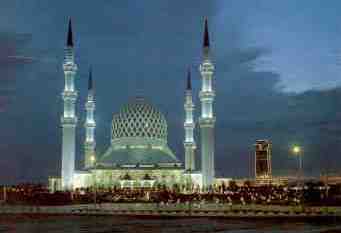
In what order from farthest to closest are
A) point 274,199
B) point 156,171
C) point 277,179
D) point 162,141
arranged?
point 277,179 → point 162,141 → point 156,171 → point 274,199

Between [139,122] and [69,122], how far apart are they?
33.7 feet

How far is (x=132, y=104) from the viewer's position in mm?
64562

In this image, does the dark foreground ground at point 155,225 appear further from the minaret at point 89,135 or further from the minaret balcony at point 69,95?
the minaret at point 89,135

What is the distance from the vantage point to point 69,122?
180ft

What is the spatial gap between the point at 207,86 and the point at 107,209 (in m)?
22.8

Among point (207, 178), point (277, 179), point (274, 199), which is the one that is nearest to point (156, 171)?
point (207, 178)

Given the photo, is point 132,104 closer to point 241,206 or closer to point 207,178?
point 207,178

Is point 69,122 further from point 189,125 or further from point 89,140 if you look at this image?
point 189,125

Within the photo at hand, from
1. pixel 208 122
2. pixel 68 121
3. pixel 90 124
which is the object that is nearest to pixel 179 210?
pixel 208 122

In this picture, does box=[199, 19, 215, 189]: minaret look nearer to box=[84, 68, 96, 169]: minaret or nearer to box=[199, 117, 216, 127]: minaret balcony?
box=[199, 117, 216, 127]: minaret balcony

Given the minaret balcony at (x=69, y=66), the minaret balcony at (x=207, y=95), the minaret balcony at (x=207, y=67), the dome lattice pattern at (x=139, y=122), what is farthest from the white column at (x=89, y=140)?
the minaret balcony at (x=207, y=67)

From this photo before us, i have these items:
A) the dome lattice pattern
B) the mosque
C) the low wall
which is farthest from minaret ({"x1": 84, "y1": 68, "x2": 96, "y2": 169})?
the low wall

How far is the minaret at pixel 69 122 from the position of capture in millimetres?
54625

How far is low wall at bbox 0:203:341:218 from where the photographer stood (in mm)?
32594
